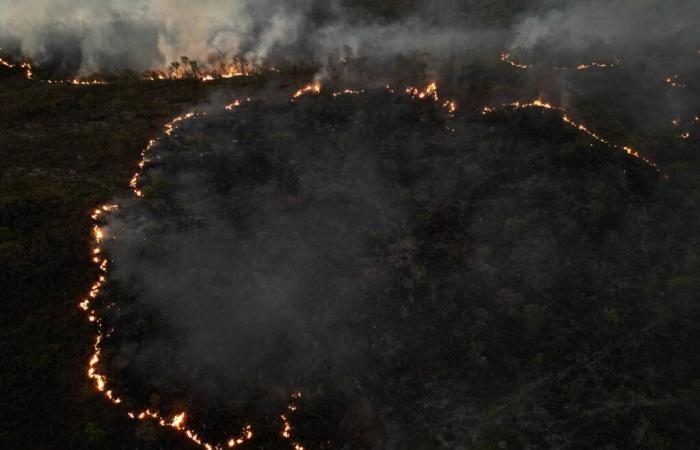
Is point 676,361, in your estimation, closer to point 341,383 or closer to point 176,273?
point 341,383

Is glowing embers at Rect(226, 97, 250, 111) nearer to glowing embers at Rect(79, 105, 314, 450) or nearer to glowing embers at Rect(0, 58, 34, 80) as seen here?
glowing embers at Rect(79, 105, 314, 450)

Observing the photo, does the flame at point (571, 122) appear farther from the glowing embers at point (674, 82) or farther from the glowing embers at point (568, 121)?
the glowing embers at point (674, 82)

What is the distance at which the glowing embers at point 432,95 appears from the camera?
88.3ft

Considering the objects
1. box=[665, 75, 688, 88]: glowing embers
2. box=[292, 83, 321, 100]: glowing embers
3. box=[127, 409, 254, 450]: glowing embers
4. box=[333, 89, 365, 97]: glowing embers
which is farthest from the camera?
box=[292, 83, 321, 100]: glowing embers

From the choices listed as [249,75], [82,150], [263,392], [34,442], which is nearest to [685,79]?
[249,75]

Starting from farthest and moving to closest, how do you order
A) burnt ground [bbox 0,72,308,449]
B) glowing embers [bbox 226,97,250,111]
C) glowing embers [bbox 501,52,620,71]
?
1. glowing embers [bbox 501,52,620,71]
2. glowing embers [bbox 226,97,250,111]
3. burnt ground [bbox 0,72,308,449]

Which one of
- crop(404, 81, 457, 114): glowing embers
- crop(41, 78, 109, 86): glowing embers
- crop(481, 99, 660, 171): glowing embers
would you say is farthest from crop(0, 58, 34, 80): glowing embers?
crop(481, 99, 660, 171): glowing embers

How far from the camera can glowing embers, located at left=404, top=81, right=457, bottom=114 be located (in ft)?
88.3

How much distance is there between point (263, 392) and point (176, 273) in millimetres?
5699

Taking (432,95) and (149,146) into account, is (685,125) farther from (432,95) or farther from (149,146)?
(149,146)

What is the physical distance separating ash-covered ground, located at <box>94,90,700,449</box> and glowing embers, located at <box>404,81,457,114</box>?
1920 mm

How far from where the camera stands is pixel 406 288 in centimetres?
1811

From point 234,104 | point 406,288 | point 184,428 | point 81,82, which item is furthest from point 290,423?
point 81,82

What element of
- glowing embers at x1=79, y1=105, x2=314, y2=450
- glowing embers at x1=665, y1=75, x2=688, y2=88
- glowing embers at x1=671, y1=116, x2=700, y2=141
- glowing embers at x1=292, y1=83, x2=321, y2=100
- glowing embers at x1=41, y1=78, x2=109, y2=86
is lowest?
glowing embers at x1=79, y1=105, x2=314, y2=450
